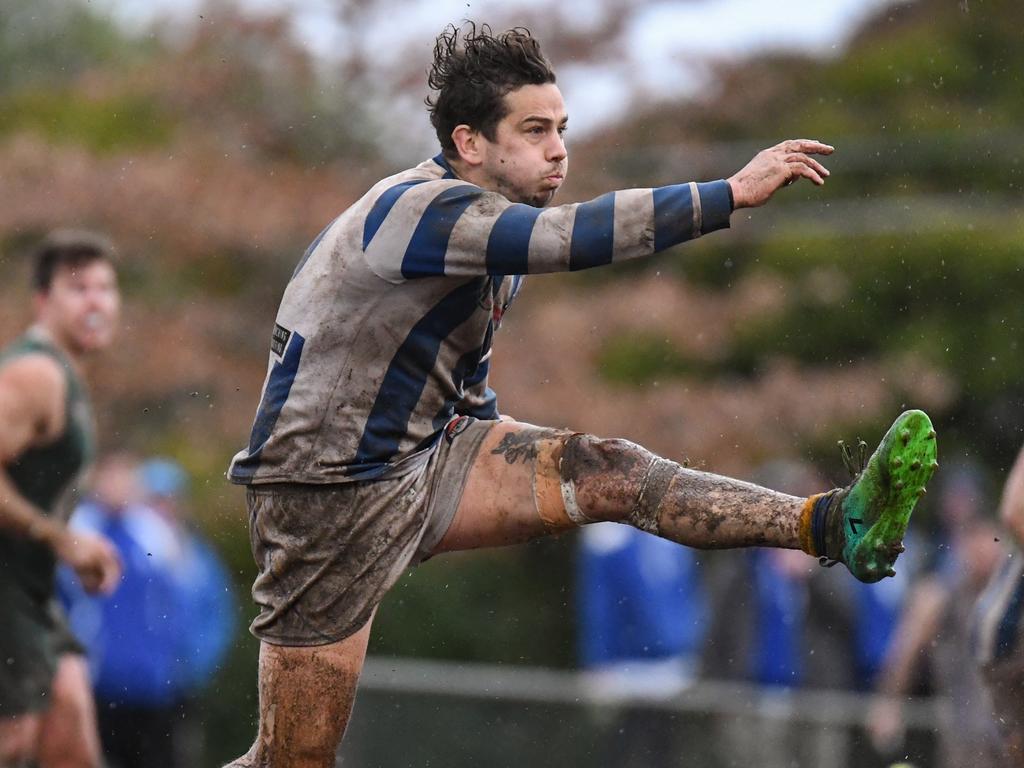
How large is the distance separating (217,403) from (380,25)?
2.87m

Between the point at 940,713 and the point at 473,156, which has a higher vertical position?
the point at 473,156

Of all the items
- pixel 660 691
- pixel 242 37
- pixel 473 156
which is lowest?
pixel 660 691

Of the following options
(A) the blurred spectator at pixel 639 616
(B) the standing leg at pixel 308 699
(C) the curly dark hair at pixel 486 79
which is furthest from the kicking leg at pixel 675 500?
(A) the blurred spectator at pixel 639 616

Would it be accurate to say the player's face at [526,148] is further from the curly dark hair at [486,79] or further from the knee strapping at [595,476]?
the knee strapping at [595,476]

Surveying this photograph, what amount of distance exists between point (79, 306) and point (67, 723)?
1647mm

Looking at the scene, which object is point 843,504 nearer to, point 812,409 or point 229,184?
point 812,409

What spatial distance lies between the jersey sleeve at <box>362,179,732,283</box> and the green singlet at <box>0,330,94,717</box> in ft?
9.64

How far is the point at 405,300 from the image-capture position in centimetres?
484

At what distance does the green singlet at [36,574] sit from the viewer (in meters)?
7.14

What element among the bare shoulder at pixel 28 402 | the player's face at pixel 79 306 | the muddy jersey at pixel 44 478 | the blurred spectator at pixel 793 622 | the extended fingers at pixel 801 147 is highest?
the extended fingers at pixel 801 147

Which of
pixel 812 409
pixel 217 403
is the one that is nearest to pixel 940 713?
pixel 812 409

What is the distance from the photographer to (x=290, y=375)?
4.97 metres

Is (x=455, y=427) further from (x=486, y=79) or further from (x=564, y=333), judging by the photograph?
(x=564, y=333)

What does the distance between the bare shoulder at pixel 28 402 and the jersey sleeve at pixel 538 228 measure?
288 centimetres
